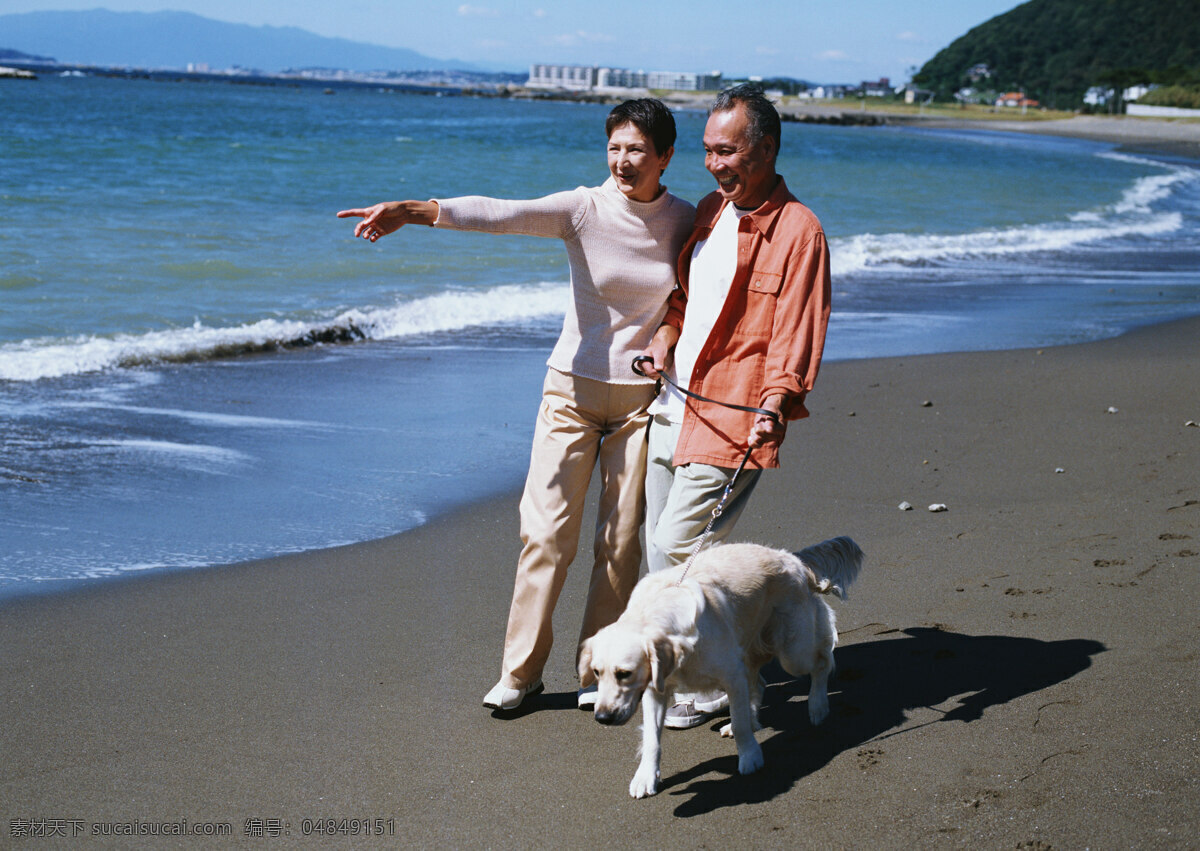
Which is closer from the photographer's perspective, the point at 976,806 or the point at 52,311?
the point at 976,806

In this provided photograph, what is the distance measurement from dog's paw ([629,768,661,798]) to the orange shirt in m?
1.03

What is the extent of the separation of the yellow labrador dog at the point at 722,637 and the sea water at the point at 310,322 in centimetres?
280

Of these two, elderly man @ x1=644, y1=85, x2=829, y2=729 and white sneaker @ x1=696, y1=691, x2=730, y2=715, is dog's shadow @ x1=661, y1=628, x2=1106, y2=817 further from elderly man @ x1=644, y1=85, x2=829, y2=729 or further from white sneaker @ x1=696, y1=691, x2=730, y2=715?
elderly man @ x1=644, y1=85, x2=829, y2=729

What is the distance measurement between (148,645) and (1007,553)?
13.3 ft

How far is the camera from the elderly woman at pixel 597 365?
3.68 meters

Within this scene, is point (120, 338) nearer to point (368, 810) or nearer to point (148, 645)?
point (148, 645)

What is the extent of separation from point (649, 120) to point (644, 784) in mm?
2221

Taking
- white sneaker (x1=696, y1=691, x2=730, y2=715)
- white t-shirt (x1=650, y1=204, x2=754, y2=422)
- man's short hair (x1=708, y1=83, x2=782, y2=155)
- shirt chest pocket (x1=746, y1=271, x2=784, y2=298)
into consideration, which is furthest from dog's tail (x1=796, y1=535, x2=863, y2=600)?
man's short hair (x1=708, y1=83, x2=782, y2=155)

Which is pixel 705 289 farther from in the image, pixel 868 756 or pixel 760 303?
pixel 868 756

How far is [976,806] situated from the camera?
10.5 feet

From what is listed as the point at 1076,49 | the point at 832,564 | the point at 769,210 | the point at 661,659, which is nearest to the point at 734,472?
the point at 832,564

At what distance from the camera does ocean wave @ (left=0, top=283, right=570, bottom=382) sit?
997cm

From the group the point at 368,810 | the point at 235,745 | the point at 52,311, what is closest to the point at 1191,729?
the point at 368,810

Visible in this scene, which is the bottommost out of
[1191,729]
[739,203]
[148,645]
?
[148,645]
